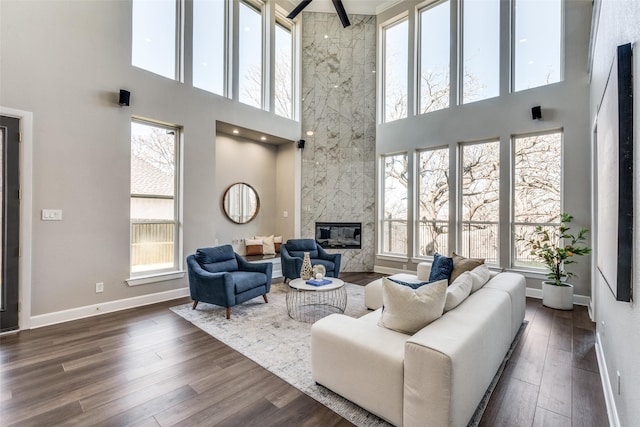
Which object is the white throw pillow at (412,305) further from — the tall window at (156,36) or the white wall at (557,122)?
the tall window at (156,36)

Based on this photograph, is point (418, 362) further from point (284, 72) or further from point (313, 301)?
point (284, 72)

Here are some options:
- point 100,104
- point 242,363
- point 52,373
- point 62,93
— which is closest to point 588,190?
point 242,363

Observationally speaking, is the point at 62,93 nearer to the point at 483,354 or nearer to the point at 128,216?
the point at 128,216

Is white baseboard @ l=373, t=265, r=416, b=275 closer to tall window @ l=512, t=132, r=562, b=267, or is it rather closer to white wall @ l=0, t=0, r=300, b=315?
tall window @ l=512, t=132, r=562, b=267

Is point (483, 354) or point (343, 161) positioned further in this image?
point (343, 161)

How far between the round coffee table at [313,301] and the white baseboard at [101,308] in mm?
1861

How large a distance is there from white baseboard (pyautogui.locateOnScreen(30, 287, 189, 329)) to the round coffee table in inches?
73.3

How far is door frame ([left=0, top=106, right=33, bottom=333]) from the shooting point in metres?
3.21

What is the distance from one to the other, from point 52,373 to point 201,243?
103 inches

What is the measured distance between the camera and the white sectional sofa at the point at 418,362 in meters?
1.54

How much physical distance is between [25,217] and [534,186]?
692cm

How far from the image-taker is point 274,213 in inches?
269

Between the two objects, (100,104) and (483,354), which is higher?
(100,104)

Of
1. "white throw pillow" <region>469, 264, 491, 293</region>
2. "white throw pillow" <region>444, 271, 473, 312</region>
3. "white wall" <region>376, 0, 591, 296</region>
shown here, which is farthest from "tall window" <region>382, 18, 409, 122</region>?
"white throw pillow" <region>444, 271, 473, 312</region>
